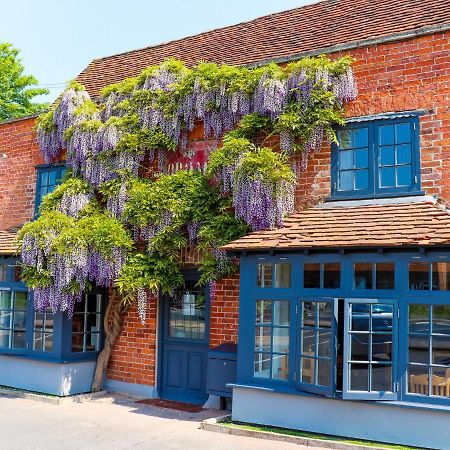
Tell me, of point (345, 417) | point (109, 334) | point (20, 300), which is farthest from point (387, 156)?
point (20, 300)

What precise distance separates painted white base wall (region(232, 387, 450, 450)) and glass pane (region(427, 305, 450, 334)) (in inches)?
37.7

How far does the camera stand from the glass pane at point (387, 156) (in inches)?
359

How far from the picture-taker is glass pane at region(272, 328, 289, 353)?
28.3 ft

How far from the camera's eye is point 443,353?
754 cm

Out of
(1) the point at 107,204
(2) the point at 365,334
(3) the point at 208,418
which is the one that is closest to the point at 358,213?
(2) the point at 365,334

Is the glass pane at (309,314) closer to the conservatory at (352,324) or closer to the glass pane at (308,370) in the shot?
the conservatory at (352,324)

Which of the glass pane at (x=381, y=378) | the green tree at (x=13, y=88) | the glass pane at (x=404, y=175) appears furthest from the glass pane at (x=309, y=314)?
the green tree at (x=13, y=88)

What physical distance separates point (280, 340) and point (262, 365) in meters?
0.45

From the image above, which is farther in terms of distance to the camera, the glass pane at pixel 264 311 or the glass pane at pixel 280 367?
the glass pane at pixel 264 311

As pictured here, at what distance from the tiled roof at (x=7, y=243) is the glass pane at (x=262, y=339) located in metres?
5.32

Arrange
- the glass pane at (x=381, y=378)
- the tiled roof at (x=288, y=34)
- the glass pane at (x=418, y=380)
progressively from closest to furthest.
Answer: the glass pane at (x=418, y=380) → the glass pane at (x=381, y=378) → the tiled roof at (x=288, y=34)

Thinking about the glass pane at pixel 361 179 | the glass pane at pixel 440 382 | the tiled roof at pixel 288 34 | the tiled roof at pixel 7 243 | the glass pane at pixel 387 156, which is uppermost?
the tiled roof at pixel 288 34

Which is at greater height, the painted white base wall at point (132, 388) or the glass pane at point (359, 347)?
the glass pane at point (359, 347)

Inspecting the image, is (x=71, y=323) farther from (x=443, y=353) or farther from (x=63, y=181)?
(x=443, y=353)
